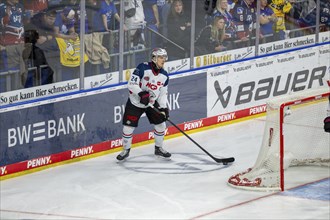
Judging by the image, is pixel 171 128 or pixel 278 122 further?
pixel 171 128

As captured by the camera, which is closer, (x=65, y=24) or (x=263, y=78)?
(x=65, y=24)

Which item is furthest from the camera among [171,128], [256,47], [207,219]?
[256,47]

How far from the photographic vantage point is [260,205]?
11.8 m

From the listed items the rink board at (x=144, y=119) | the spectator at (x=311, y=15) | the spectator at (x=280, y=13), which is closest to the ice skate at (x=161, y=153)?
the rink board at (x=144, y=119)

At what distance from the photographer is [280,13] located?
657 inches

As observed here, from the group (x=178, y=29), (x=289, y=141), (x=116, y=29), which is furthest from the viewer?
(x=178, y=29)

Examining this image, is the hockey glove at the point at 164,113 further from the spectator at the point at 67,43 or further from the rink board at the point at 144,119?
the spectator at the point at 67,43

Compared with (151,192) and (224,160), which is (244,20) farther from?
(151,192)

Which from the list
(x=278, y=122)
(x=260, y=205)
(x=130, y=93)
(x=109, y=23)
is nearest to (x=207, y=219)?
(x=260, y=205)

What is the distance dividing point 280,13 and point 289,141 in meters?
4.03

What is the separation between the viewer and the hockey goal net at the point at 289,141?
40.5ft

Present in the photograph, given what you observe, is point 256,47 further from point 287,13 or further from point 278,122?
point 278,122

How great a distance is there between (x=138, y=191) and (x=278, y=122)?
5.61 feet

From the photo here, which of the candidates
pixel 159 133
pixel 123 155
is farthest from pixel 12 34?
pixel 159 133
